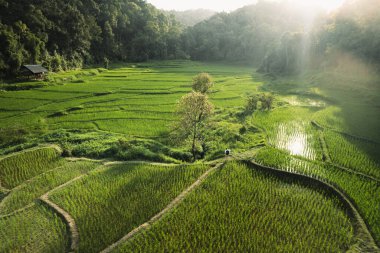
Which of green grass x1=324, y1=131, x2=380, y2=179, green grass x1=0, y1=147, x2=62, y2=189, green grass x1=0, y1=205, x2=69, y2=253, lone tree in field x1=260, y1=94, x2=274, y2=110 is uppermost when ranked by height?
lone tree in field x1=260, y1=94, x2=274, y2=110

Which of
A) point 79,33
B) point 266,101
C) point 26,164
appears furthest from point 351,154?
point 79,33

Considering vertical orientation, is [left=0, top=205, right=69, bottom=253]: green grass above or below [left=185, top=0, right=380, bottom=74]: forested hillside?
below

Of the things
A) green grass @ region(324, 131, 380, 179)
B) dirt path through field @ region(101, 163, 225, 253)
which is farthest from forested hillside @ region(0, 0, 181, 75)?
green grass @ region(324, 131, 380, 179)

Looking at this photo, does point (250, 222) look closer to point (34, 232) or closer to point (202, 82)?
point (34, 232)

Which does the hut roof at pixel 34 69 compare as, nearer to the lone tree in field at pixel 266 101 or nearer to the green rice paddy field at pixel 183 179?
the green rice paddy field at pixel 183 179

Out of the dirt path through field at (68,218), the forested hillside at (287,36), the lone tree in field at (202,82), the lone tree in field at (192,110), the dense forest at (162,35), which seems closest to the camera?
the dirt path through field at (68,218)

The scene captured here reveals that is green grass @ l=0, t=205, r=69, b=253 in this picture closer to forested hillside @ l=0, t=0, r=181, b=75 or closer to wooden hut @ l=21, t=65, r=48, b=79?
wooden hut @ l=21, t=65, r=48, b=79

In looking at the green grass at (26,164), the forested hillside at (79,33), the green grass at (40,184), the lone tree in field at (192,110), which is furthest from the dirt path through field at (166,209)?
the forested hillside at (79,33)
